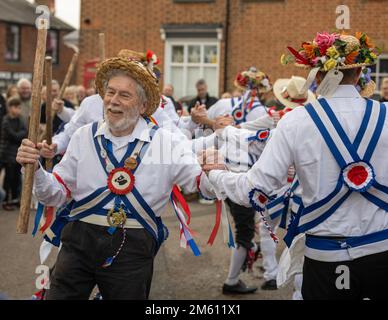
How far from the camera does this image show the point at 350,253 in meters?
3.03

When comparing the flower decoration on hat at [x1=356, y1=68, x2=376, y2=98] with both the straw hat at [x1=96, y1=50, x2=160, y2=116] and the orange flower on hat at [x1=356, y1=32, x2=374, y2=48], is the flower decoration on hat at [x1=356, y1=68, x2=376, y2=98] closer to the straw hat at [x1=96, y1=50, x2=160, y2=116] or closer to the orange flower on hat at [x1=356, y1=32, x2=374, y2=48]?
the orange flower on hat at [x1=356, y1=32, x2=374, y2=48]

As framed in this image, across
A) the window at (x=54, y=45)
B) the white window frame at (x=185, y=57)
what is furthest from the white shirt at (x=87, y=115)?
the window at (x=54, y=45)

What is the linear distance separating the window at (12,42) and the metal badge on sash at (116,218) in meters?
32.2

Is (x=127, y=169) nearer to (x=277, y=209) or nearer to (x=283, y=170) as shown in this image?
(x=283, y=170)

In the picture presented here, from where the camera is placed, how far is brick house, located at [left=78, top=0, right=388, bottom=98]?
14.3 meters

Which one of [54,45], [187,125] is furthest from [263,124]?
[54,45]

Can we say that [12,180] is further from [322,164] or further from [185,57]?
[322,164]

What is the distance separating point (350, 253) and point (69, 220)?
152 centimetres

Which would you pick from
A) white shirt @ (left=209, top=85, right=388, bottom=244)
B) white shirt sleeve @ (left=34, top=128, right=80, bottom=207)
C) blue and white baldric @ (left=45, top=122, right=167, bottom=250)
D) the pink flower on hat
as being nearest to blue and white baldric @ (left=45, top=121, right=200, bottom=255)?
blue and white baldric @ (left=45, top=122, right=167, bottom=250)

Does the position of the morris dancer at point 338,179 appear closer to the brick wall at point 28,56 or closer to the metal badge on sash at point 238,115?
the metal badge on sash at point 238,115

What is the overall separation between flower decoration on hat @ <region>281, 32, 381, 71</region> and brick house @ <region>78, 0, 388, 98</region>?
36.8 feet

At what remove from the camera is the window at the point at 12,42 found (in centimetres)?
3388

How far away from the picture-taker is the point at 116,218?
3.29 metres

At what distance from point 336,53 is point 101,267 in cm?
164
